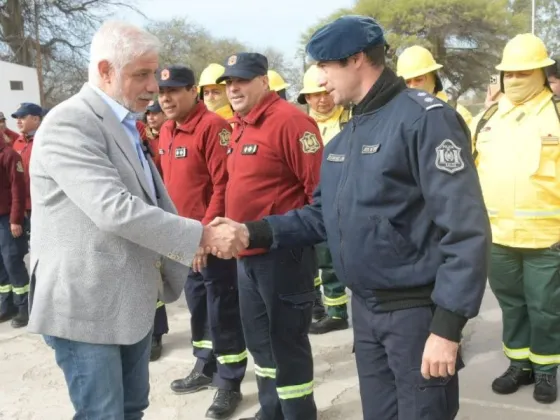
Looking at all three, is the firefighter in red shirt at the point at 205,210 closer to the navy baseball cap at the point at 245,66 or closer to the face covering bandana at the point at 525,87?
the navy baseball cap at the point at 245,66

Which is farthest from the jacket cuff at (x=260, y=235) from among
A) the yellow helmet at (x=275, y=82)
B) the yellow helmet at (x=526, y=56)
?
the yellow helmet at (x=275, y=82)

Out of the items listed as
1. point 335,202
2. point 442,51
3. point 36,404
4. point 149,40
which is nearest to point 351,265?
point 335,202

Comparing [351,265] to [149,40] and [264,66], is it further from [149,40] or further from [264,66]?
[264,66]

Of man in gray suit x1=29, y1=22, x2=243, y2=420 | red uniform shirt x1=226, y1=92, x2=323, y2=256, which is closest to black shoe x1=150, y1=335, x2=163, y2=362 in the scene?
red uniform shirt x1=226, y1=92, x2=323, y2=256

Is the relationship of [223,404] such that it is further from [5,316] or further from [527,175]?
[5,316]

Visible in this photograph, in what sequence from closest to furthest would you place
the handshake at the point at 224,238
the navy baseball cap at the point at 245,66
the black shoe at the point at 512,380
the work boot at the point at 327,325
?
the handshake at the point at 224,238 < the navy baseball cap at the point at 245,66 < the black shoe at the point at 512,380 < the work boot at the point at 327,325

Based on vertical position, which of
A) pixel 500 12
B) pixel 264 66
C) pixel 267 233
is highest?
pixel 500 12

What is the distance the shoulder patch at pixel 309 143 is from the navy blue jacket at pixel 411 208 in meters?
0.80

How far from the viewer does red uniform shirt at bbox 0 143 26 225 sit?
5.86 m

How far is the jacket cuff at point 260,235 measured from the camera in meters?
2.74

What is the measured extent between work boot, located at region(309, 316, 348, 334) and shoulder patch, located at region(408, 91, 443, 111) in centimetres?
343

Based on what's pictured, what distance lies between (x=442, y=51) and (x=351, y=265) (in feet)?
112

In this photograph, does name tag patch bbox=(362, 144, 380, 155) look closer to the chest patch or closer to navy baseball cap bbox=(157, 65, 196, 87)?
the chest patch

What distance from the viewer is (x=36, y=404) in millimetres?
4023
